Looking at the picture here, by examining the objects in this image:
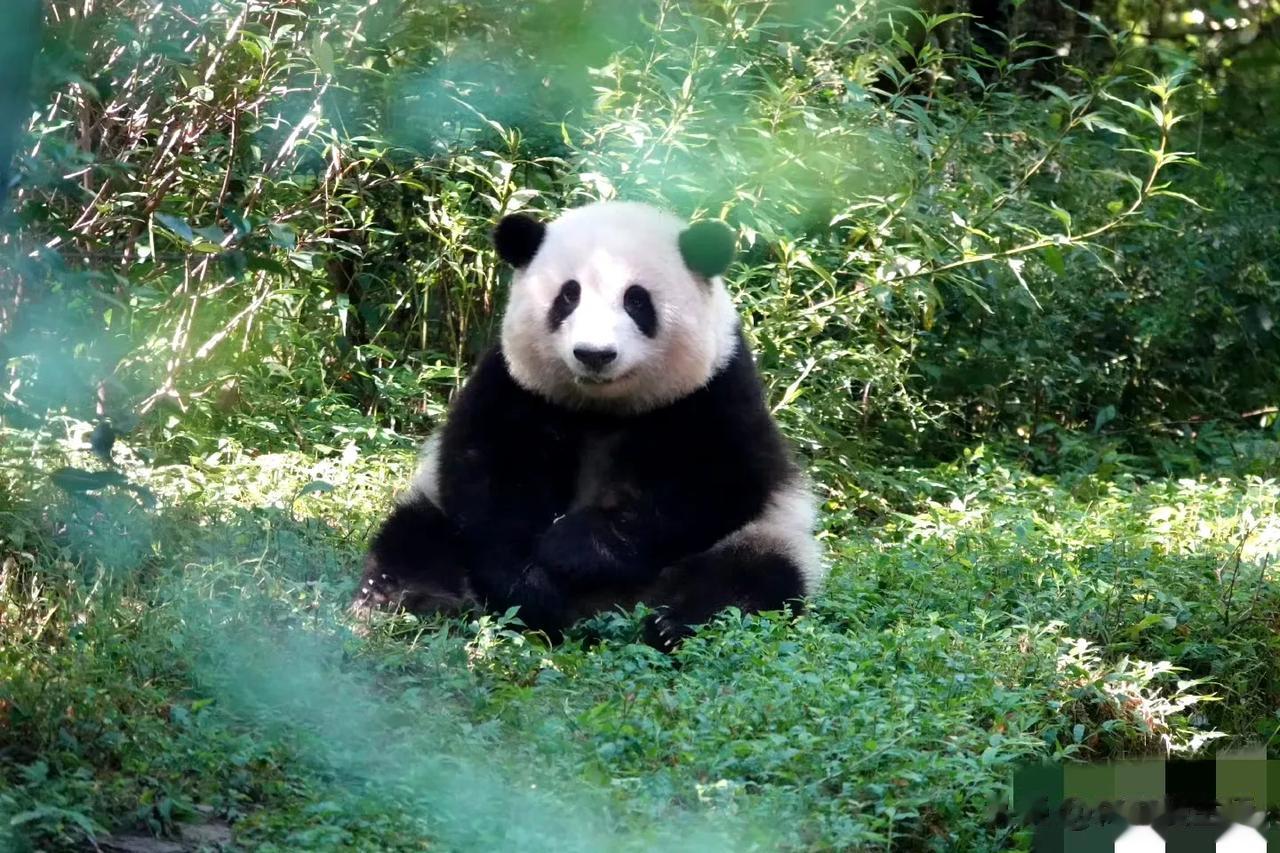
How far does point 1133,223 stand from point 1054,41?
13.4 ft

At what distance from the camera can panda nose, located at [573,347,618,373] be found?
19.4 feet

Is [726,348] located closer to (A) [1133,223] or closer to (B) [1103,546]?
(B) [1103,546]

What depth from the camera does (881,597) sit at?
617 centimetres

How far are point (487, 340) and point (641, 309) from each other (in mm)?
2920

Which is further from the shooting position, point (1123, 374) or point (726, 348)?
point (1123, 374)

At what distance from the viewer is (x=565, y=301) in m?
6.23

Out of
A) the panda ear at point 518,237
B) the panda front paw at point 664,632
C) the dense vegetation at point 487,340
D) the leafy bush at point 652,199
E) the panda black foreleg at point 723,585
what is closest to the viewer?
the dense vegetation at point 487,340

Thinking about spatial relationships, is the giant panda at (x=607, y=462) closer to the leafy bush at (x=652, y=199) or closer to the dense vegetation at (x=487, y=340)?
the dense vegetation at (x=487, y=340)

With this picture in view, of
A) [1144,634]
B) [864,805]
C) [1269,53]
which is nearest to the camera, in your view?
[864,805]

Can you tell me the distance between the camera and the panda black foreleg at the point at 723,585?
5789 mm

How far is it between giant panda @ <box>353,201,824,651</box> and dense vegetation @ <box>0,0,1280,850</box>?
10.2 inches

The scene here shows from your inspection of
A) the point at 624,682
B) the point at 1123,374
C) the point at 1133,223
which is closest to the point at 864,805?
the point at 624,682

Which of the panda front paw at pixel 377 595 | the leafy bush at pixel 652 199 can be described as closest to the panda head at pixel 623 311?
the leafy bush at pixel 652 199

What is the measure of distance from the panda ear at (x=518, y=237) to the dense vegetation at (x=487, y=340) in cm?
71
